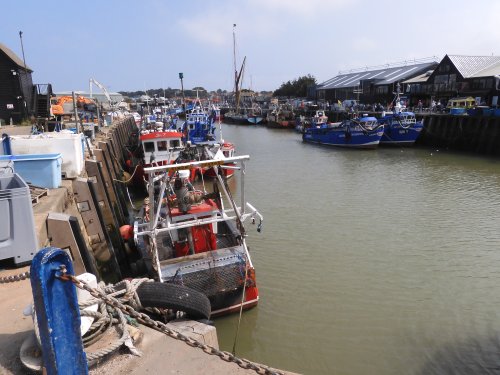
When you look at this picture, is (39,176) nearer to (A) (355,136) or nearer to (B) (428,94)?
(A) (355,136)

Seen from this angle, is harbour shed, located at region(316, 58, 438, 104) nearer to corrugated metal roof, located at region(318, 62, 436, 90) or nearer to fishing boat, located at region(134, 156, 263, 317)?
corrugated metal roof, located at region(318, 62, 436, 90)

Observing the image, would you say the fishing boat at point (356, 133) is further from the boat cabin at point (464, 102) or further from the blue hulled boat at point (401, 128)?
the boat cabin at point (464, 102)

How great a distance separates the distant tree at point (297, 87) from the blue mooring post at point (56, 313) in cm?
9655

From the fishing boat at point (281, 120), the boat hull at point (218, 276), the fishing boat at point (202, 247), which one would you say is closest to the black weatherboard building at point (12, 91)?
the fishing boat at point (202, 247)

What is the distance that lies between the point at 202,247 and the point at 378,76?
5726cm

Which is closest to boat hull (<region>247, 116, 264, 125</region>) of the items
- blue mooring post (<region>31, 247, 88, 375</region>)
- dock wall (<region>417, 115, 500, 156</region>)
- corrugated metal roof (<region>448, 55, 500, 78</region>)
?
corrugated metal roof (<region>448, 55, 500, 78</region>)

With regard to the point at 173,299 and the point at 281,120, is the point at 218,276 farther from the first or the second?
the point at 281,120

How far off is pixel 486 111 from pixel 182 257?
101 feet

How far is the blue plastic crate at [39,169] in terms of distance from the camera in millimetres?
7730

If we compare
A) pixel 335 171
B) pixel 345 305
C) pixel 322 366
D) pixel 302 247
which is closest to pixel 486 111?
pixel 335 171

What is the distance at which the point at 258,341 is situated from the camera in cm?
702

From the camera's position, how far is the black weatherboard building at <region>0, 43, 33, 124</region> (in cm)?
2539

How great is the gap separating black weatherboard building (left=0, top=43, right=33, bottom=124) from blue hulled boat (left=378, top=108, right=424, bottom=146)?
2737 cm

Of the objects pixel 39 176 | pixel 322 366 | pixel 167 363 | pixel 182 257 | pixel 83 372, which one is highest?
pixel 39 176
